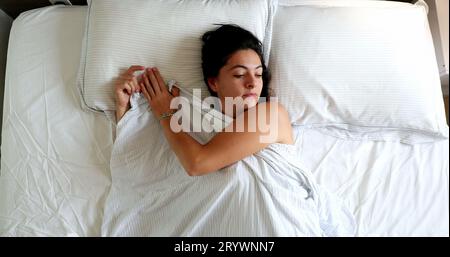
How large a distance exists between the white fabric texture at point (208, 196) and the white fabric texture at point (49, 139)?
8 centimetres

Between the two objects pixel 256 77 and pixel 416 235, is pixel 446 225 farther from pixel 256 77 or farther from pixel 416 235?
pixel 256 77

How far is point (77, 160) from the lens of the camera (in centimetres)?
104

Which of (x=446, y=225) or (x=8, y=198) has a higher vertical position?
(x=8, y=198)

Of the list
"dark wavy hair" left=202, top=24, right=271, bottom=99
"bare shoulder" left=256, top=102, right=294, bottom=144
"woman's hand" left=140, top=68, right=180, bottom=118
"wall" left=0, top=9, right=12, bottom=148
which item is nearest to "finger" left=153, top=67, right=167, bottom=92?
"woman's hand" left=140, top=68, right=180, bottom=118

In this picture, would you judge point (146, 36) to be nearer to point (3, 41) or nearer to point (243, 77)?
point (243, 77)

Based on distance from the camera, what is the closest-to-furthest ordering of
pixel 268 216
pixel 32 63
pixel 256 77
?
pixel 268 216 → pixel 256 77 → pixel 32 63

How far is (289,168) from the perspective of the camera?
0.95 meters

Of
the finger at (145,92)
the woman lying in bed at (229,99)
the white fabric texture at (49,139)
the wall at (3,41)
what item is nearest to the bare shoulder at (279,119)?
the woman lying in bed at (229,99)

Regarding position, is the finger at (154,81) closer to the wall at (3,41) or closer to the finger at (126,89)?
the finger at (126,89)

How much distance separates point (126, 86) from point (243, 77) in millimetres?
363

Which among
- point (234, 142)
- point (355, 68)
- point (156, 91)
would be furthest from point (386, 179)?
point (156, 91)

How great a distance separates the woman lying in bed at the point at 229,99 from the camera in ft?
2.93

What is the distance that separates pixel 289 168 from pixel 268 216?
161mm
